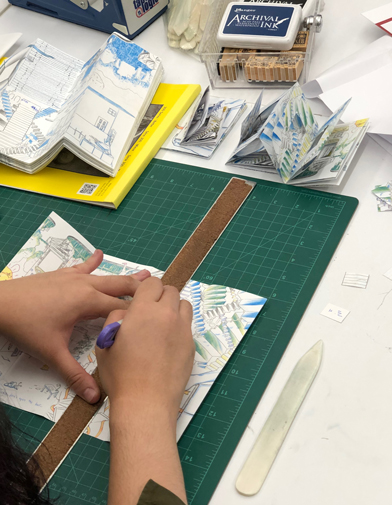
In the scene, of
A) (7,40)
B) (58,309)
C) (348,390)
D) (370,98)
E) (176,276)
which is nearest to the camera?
(348,390)

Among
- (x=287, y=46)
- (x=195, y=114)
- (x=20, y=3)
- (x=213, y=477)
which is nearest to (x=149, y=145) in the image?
(x=195, y=114)

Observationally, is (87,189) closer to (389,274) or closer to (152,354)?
(152,354)

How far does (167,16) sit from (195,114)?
1.59ft

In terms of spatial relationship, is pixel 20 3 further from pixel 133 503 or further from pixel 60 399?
pixel 133 503

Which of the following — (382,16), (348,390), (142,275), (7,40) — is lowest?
(348,390)

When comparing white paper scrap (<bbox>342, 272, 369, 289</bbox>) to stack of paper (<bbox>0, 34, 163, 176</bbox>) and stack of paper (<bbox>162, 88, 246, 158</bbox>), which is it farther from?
stack of paper (<bbox>0, 34, 163, 176</bbox>)

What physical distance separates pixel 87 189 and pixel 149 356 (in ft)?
1.71

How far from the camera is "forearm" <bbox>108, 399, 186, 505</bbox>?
772 millimetres

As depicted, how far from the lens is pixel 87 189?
49.5 inches

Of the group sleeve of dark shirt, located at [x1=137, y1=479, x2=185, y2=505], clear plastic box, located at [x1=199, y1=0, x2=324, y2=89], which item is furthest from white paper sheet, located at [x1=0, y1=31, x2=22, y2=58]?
sleeve of dark shirt, located at [x1=137, y1=479, x2=185, y2=505]

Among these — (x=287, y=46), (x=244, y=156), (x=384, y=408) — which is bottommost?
(x=384, y=408)

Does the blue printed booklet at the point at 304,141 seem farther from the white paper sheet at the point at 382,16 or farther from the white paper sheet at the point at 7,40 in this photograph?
the white paper sheet at the point at 7,40

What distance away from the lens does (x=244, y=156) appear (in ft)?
A: 4.01

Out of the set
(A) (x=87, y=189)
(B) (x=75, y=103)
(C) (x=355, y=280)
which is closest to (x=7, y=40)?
(B) (x=75, y=103)
